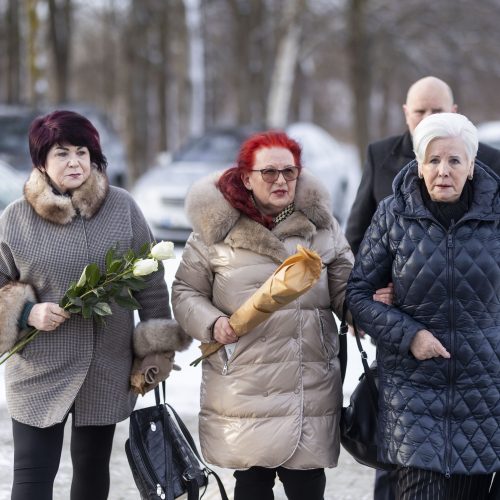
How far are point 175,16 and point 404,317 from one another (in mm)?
24514

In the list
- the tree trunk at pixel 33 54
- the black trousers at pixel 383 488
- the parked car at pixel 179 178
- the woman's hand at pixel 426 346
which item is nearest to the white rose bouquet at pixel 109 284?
the woman's hand at pixel 426 346

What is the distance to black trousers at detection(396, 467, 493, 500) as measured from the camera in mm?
3338

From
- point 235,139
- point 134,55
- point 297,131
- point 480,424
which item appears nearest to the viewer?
point 480,424

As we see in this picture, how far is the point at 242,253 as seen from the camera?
144 inches

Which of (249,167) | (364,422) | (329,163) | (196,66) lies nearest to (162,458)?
(364,422)

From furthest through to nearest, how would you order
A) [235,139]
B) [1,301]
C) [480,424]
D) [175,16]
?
1. [175,16]
2. [235,139]
3. [1,301]
4. [480,424]

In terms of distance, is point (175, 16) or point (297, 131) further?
point (175, 16)

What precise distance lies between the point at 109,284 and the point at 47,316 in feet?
0.82

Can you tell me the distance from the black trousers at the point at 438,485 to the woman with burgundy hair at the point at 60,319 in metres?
1.00

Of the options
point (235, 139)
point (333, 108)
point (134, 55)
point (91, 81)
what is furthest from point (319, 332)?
point (333, 108)

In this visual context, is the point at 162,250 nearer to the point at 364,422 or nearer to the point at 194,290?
the point at 194,290

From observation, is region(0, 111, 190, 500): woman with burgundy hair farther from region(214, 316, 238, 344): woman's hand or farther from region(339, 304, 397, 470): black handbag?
region(339, 304, 397, 470): black handbag

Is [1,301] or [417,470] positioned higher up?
[1,301]

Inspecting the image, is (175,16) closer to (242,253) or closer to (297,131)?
(297,131)
